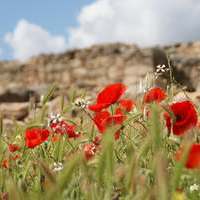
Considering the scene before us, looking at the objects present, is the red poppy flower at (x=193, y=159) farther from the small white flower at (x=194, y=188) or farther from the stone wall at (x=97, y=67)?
the stone wall at (x=97, y=67)

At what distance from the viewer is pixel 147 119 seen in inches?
→ 81.4

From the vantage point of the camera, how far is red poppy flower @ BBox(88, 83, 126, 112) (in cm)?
173

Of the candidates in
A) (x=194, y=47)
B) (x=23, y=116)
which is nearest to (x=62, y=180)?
(x=23, y=116)

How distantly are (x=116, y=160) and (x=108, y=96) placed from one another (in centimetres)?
25

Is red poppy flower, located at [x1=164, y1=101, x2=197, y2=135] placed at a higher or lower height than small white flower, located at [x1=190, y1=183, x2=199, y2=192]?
higher

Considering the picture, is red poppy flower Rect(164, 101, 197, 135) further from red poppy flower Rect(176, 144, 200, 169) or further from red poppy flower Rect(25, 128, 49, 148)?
red poppy flower Rect(25, 128, 49, 148)

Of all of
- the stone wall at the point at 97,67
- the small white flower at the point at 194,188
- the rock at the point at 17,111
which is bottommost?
the small white flower at the point at 194,188

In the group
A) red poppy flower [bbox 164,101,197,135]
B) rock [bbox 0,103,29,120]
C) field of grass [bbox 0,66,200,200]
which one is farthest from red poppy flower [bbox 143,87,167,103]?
rock [bbox 0,103,29,120]

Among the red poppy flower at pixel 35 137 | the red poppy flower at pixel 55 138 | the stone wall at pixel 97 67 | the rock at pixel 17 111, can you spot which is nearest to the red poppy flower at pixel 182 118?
the red poppy flower at pixel 35 137

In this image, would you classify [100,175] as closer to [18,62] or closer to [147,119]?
[147,119]

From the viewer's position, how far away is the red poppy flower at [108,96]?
5.69 feet

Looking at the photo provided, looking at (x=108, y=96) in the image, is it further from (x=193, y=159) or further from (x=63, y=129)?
(x=193, y=159)

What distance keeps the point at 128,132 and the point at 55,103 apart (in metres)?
5.26

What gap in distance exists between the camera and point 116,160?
1896 millimetres
